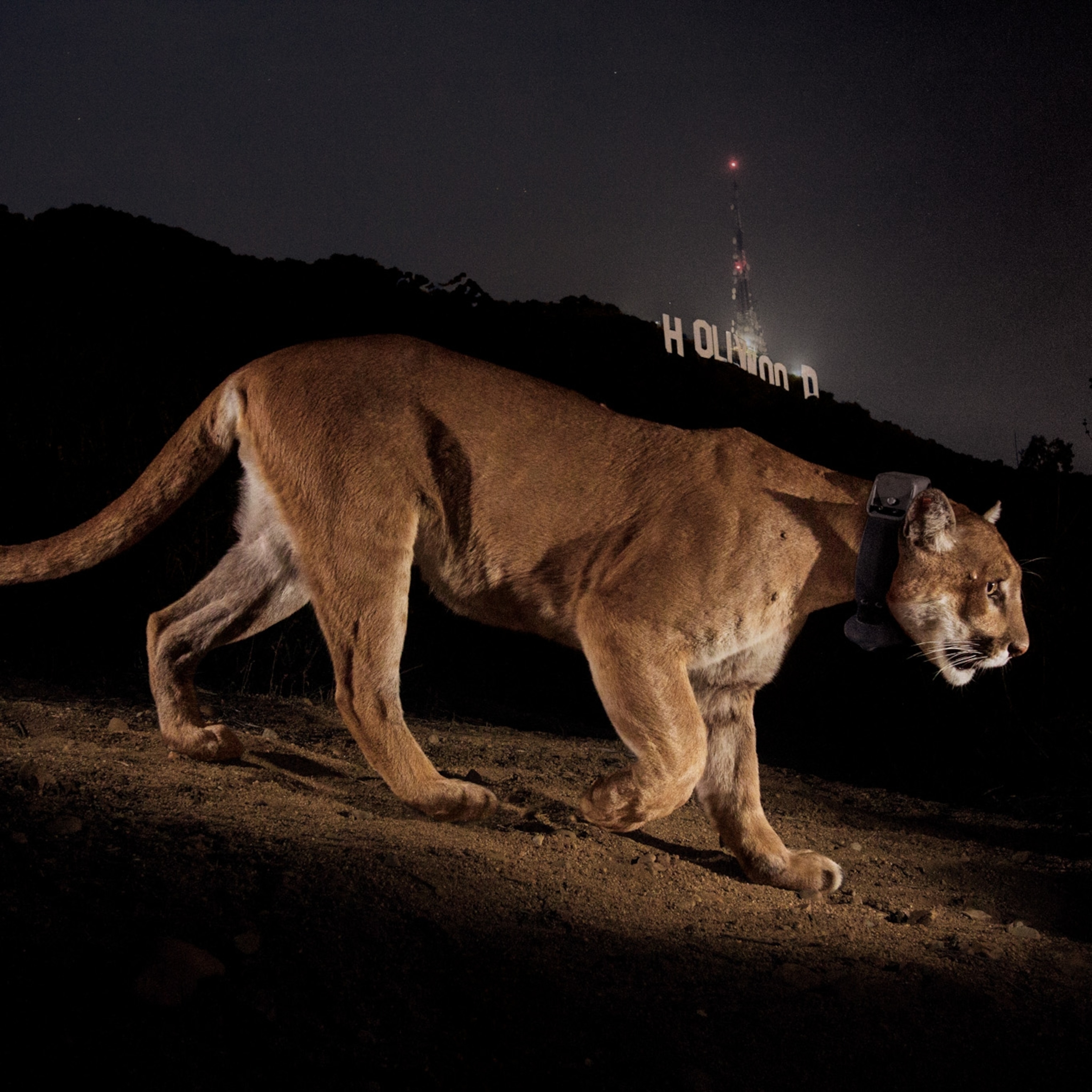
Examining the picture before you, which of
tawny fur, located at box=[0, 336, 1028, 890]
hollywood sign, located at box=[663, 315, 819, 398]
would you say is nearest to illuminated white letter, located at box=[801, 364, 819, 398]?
hollywood sign, located at box=[663, 315, 819, 398]

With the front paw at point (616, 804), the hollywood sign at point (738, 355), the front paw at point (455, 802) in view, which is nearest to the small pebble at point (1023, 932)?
the front paw at point (616, 804)

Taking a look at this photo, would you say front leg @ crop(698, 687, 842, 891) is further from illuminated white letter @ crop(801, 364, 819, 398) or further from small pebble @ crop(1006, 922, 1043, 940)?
illuminated white letter @ crop(801, 364, 819, 398)

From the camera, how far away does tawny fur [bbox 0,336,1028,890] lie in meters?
3.14

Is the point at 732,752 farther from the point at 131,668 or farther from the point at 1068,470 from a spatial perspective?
the point at 1068,470

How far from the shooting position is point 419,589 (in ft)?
31.3

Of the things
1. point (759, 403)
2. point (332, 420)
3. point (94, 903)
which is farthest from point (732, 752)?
point (759, 403)

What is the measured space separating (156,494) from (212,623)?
58 cm

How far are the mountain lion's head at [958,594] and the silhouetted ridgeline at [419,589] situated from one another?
0.54 meters

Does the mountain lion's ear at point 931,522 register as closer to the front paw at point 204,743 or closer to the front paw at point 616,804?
the front paw at point 616,804

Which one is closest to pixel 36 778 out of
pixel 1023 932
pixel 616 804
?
pixel 616 804

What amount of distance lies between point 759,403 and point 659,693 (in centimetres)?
1199

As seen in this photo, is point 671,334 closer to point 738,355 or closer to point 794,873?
point 738,355

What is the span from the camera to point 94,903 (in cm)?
184

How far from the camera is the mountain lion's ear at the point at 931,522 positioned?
3076mm
